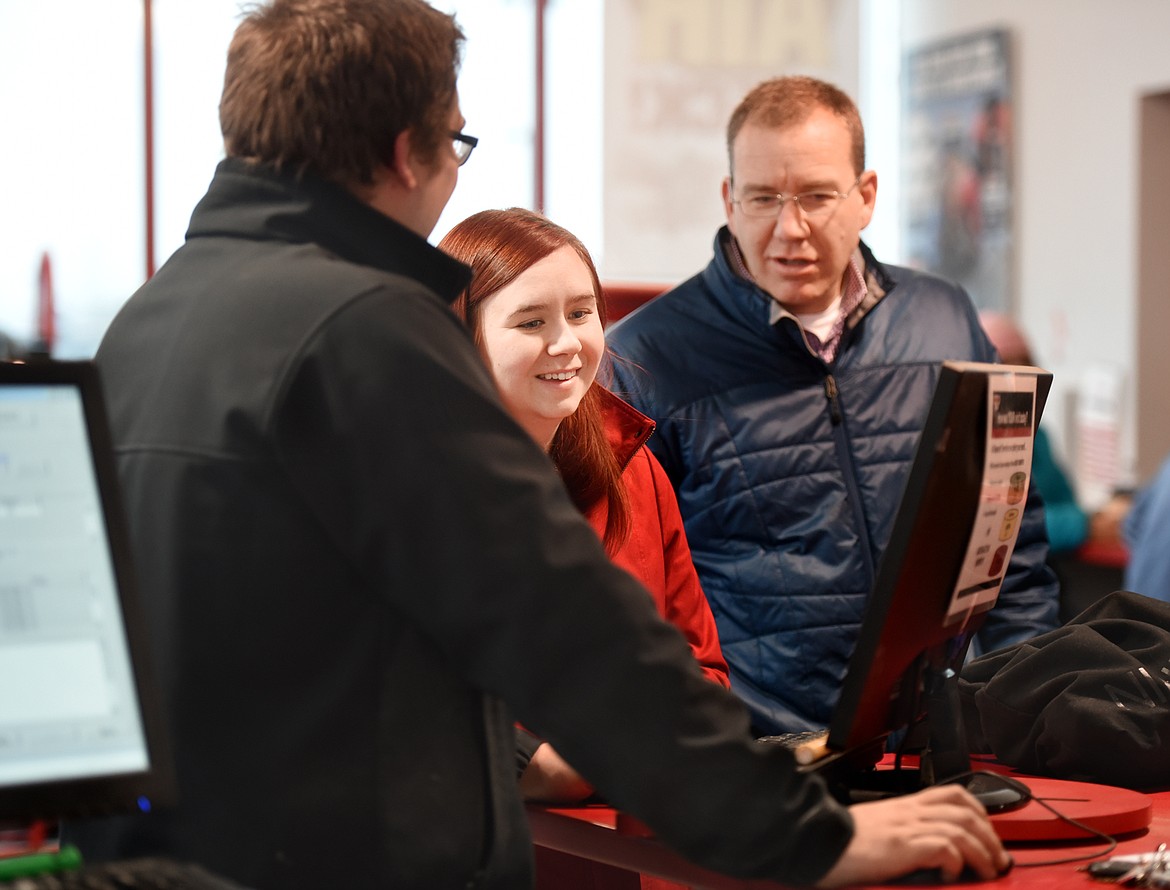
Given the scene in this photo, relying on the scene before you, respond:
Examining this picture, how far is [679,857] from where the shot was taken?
1416mm

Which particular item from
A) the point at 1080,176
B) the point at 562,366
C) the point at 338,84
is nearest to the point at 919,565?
the point at 338,84

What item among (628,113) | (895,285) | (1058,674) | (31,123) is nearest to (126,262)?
(31,123)

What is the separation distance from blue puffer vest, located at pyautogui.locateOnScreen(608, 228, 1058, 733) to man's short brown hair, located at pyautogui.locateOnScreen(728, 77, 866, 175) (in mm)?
238

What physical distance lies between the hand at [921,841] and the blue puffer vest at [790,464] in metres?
1.07

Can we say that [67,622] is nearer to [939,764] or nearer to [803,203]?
[939,764]

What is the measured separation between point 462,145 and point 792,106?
135 centimetres

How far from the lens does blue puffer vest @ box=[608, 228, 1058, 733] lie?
2406mm

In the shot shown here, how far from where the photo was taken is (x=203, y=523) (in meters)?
1.18

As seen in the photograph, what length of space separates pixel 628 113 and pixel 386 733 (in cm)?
646

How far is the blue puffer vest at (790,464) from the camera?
2406 millimetres

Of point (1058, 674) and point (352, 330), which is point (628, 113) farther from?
point (352, 330)

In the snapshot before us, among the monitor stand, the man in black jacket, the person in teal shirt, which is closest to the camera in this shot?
the man in black jacket

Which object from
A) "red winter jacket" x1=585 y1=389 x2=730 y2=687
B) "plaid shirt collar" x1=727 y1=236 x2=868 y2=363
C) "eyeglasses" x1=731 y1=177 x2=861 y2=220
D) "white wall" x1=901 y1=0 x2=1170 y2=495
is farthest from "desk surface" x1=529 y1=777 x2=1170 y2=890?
"white wall" x1=901 y1=0 x2=1170 y2=495

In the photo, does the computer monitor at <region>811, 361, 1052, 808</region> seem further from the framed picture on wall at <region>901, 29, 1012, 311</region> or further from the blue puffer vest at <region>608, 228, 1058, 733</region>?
the framed picture on wall at <region>901, 29, 1012, 311</region>
